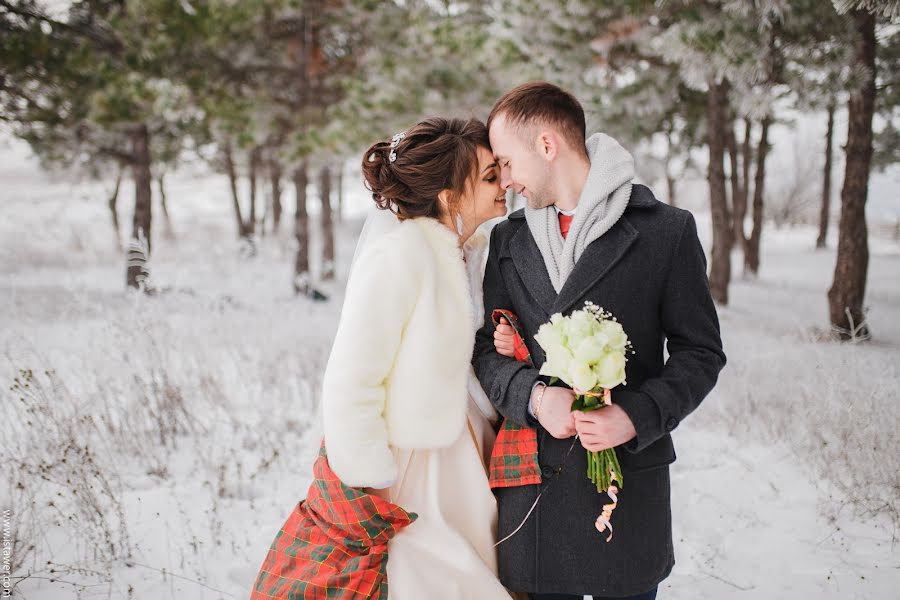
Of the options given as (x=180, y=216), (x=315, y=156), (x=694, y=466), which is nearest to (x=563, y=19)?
(x=315, y=156)

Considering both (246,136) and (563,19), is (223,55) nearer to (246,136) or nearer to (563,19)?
(246,136)

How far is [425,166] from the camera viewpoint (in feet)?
6.29

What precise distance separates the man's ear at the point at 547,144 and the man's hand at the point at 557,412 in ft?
2.39

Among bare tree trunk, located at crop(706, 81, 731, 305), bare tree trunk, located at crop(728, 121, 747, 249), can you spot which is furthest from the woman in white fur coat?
bare tree trunk, located at crop(728, 121, 747, 249)

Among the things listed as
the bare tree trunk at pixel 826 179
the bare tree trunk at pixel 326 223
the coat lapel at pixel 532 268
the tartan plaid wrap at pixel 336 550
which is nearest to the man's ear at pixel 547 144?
the coat lapel at pixel 532 268

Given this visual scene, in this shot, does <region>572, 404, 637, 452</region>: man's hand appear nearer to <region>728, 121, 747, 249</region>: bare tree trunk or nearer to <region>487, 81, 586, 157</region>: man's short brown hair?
<region>487, 81, 586, 157</region>: man's short brown hair

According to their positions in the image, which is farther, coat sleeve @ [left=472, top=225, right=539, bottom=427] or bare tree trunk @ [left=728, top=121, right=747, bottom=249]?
bare tree trunk @ [left=728, top=121, right=747, bottom=249]

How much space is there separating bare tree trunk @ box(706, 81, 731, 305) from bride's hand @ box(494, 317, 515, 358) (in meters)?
8.07

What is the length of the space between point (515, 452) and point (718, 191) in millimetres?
8739

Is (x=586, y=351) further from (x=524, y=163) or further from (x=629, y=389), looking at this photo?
(x=524, y=163)

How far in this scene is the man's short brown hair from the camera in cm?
187

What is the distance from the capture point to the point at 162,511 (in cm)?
346

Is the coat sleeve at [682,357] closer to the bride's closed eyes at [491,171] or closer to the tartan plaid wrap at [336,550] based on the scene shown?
the bride's closed eyes at [491,171]

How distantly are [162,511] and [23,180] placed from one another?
43902 mm
